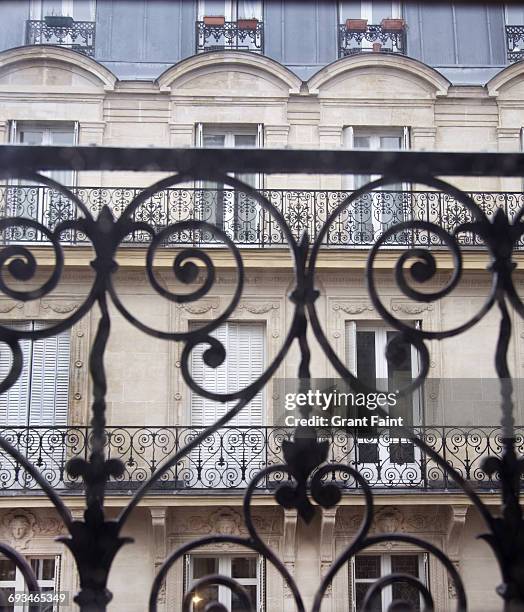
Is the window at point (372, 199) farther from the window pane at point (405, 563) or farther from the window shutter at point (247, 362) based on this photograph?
the window pane at point (405, 563)

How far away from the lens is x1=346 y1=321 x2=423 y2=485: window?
39.3 ft

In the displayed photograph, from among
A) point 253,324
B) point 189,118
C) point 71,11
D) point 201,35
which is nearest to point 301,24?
point 201,35

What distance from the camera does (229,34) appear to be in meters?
13.1

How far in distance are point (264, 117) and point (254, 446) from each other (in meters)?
4.39

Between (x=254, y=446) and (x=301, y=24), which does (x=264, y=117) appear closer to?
(x=301, y=24)

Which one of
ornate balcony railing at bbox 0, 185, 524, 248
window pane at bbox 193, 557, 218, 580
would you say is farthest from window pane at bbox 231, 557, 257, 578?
ornate balcony railing at bbox 0, 185, 524, 248

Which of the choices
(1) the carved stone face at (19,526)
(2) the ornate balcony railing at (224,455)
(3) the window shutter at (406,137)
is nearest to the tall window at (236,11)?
(3) the window shutter at (406,137)

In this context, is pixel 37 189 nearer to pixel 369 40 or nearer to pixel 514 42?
pixel 369 40

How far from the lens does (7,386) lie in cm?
140

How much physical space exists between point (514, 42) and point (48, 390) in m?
8.08

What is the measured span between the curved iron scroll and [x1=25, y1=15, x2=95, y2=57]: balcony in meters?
12.2

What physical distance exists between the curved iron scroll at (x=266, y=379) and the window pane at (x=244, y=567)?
10.2 metres

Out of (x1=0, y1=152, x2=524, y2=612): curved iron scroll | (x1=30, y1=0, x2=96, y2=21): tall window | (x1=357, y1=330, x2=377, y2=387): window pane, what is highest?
(x1=30, y1=0, x2=96, y2=21): tall window

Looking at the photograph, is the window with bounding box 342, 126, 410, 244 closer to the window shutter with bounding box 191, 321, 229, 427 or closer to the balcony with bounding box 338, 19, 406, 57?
the balcony with bounding box 338, 19, 406, 57
